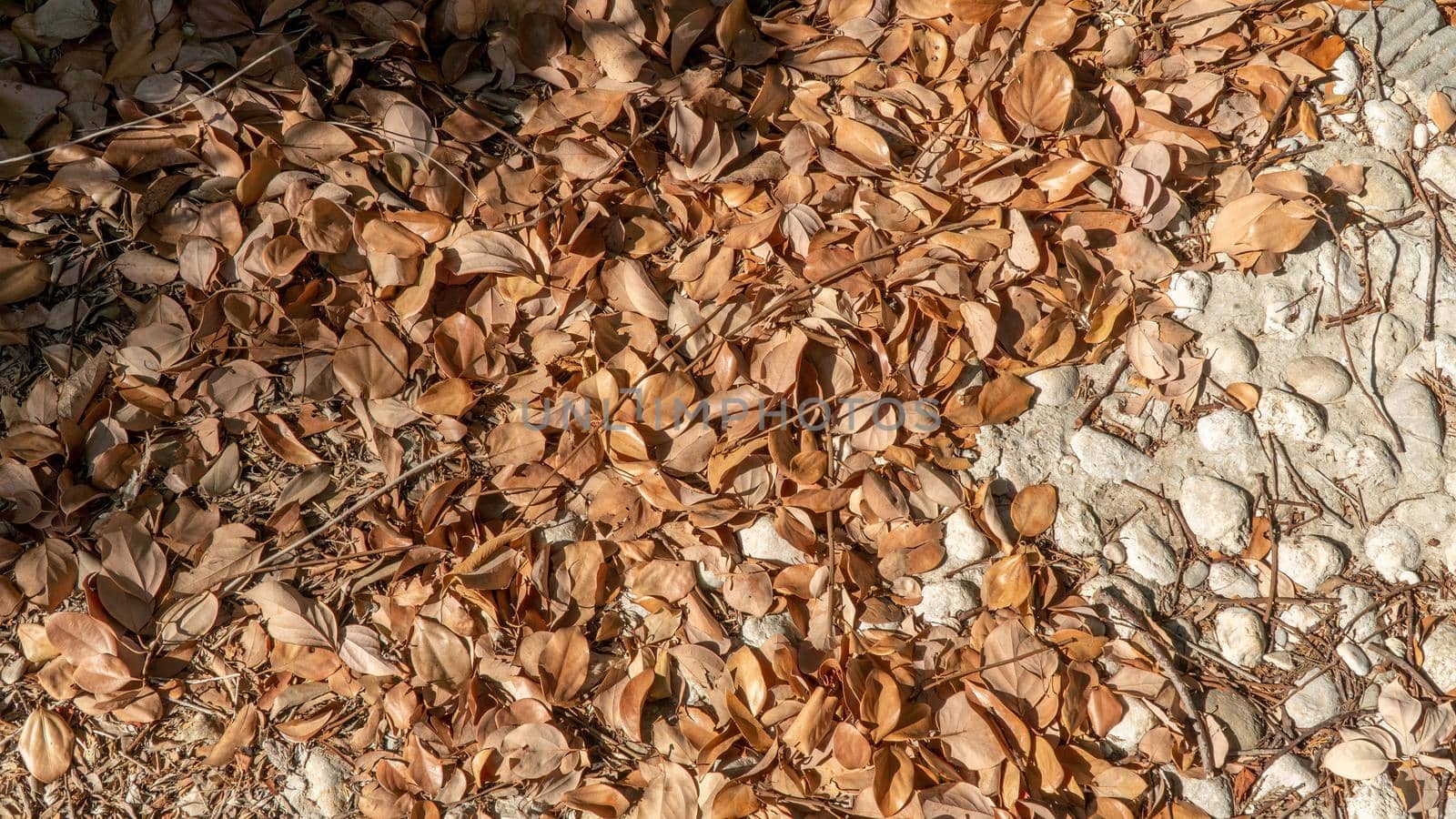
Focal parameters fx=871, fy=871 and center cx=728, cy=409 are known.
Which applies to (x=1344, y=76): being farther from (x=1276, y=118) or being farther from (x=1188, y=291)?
(x=1188, y=291)

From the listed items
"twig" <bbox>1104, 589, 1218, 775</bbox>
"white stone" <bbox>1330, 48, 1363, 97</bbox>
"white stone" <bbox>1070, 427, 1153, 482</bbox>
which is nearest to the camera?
"twig" <bbox>1104, 589, 1218, 775</bbox>

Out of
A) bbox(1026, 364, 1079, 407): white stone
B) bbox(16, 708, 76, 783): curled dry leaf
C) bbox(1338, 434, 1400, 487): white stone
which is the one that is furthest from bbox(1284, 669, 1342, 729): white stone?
bbox(16, 708, 76, 783): curled dry leaf

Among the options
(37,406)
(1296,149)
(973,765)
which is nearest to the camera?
(973,765)

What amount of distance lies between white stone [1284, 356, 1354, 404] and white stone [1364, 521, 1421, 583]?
200mm

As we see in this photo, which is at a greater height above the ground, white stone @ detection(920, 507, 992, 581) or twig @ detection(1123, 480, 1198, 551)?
twig @ detection(1123, 480, 1198, 551)

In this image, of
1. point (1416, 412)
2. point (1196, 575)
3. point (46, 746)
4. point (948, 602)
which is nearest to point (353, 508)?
point (46, 746)

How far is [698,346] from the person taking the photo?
1.27 metres

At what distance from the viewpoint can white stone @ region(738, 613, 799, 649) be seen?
1222mm

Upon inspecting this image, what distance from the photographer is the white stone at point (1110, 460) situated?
1.26m

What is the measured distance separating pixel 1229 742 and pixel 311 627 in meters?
1.27

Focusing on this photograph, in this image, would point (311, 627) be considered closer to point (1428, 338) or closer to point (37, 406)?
point (37, 406)

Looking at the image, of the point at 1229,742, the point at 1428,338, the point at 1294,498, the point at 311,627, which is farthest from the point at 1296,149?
the point at 311,627

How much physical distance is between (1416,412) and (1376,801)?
54 centimetres

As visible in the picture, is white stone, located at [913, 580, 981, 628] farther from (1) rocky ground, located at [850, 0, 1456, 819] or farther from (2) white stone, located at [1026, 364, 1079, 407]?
(2) white stone, located at [1026, 364, 1079, 407]
